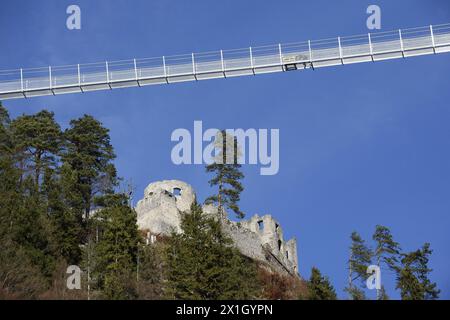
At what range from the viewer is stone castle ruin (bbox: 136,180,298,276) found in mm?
68500

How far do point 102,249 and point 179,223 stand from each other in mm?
17640

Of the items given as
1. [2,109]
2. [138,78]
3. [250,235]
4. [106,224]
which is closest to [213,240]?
[106,224]

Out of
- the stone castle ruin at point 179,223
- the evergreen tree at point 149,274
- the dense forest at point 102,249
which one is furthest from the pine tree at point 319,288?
the stone castle ruin at point 179,223

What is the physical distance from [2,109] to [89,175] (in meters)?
11.8

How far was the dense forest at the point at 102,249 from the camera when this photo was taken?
A: 4688 cm

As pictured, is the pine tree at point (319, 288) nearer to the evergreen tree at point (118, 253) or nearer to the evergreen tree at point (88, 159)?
the evergreen tree at point (118, 253)

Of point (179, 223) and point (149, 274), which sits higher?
point (179, 223)

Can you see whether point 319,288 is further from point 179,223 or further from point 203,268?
point 179,223

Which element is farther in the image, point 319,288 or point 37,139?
point 37,139

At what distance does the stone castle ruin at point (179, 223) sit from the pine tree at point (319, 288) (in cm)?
1942

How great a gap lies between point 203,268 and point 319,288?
6274mm

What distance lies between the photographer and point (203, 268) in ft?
157

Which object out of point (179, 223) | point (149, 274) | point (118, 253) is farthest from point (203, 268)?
point (179, 223)
